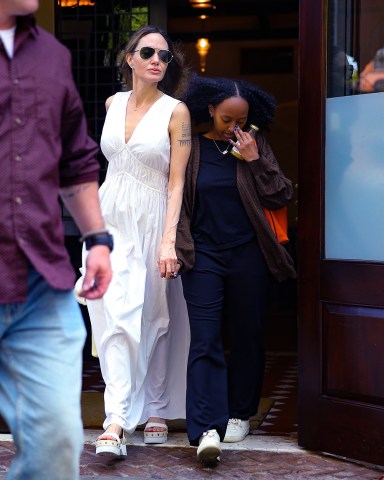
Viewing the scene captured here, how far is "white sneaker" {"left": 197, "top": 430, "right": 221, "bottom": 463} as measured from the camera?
4723 millimetres

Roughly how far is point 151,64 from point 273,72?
30.7 ft

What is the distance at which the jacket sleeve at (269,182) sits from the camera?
5.01m

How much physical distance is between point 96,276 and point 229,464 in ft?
7.47

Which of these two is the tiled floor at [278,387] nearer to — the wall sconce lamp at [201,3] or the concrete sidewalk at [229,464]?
the concrete sidewalk at [229,464]

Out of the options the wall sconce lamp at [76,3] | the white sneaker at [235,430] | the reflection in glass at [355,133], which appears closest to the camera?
the reflection in glass at [355,133]

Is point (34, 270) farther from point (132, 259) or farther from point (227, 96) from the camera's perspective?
point (227, 96)

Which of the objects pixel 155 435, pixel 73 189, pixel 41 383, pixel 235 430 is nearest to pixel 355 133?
pixel 235 430

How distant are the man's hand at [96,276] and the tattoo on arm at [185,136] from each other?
2194 mm

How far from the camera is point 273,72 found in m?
14.2

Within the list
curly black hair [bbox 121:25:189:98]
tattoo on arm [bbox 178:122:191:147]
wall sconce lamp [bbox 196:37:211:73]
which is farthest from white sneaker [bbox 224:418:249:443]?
wall sconce lamp [bbox 196:37:211:73]

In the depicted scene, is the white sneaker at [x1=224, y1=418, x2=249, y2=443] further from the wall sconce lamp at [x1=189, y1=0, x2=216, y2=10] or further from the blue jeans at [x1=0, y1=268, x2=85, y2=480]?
the wall sconce lamp at [x1=189, y1=0, x2=216, y2=10]

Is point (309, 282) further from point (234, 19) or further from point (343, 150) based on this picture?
point (234, 19)

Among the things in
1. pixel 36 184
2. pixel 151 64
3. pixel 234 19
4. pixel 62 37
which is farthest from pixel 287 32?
pixel 36 184

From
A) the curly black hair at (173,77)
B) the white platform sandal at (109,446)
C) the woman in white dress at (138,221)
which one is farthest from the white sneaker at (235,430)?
the curly black hair at (173,77)
